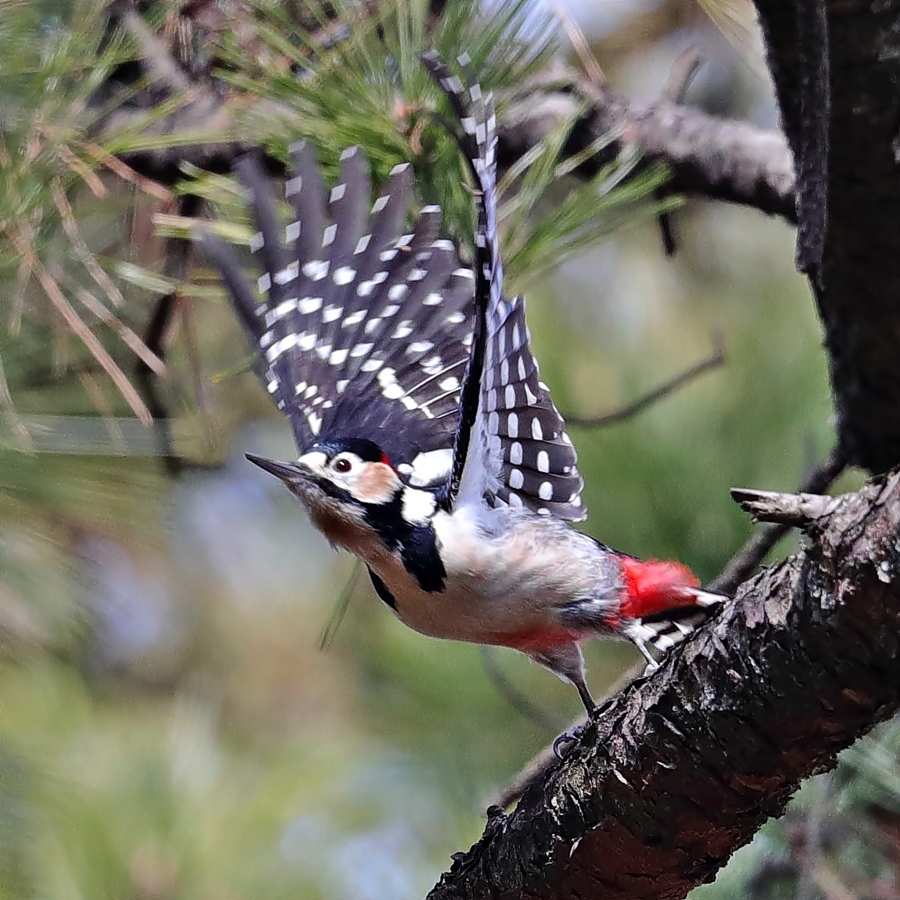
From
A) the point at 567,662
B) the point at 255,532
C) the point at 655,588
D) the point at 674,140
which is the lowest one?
the point at 255,532

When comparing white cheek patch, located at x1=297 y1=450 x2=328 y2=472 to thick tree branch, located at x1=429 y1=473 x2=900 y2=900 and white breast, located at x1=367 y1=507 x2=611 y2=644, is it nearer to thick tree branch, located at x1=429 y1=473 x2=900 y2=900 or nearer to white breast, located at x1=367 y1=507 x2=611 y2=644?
white breast, located at x1=367 y1=507 x2=611 y2=644

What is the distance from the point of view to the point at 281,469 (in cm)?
114

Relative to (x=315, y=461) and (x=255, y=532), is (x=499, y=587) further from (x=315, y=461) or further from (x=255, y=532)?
(x=255, y=532)

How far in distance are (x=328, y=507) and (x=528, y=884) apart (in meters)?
0.42

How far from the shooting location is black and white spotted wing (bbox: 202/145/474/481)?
1280 mm

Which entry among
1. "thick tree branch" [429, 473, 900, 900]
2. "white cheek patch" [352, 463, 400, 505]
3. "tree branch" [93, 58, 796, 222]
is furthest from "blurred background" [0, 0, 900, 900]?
"thick tree branch" [429, 473, 900, 900]

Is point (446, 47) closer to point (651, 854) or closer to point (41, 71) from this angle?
point (41, 71)

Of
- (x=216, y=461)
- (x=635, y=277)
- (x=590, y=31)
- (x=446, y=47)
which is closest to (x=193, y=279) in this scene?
(x=216, y=461)

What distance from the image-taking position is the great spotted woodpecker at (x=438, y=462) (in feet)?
3.83

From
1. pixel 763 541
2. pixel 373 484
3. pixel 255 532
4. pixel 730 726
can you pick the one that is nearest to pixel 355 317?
pixel 373 484

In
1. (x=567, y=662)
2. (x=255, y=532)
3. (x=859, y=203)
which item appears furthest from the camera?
(x=255, y=532)

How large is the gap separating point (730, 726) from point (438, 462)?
736mm

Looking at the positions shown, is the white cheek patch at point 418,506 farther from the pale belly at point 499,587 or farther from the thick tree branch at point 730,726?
the thick tree branch at point 730,726

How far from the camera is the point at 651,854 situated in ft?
2.57
